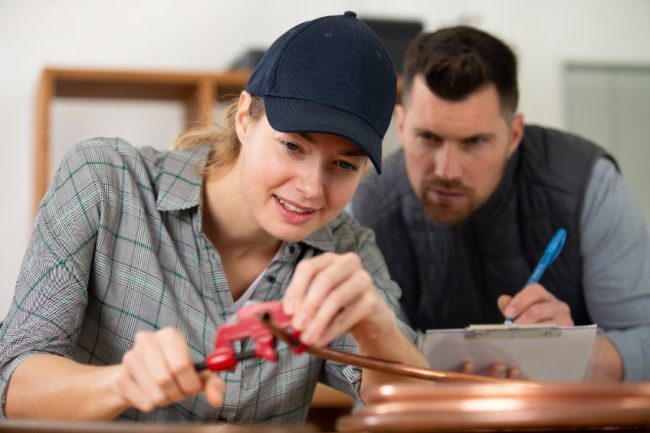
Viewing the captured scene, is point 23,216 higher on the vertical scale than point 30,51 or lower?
lower

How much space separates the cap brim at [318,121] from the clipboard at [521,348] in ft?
1.34

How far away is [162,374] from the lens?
0.81 m

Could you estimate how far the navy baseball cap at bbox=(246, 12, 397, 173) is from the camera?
3.71 feet

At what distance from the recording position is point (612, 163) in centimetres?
209

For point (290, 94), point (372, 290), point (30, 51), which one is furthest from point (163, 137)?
point (372, 290)

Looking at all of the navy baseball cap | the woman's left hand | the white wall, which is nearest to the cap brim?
the navy baseball cap

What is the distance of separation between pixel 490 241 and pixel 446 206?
0.15 metres

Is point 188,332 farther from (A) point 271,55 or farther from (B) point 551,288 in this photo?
(B) point 551,288

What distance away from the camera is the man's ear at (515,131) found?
204 cm

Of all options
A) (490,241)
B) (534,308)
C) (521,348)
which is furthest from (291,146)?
(490,241)

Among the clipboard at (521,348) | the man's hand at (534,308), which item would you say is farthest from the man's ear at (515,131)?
the clipboard at (521,348)

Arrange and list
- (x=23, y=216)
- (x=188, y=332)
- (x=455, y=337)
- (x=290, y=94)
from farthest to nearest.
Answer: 1. (x=23, y=216)
2. (x=455, y=337)
3. (x=188, y=332)
4. (x=290, y=94)

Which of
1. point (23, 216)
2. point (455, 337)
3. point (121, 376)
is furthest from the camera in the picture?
point (23, 216)

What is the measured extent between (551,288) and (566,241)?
11cm
